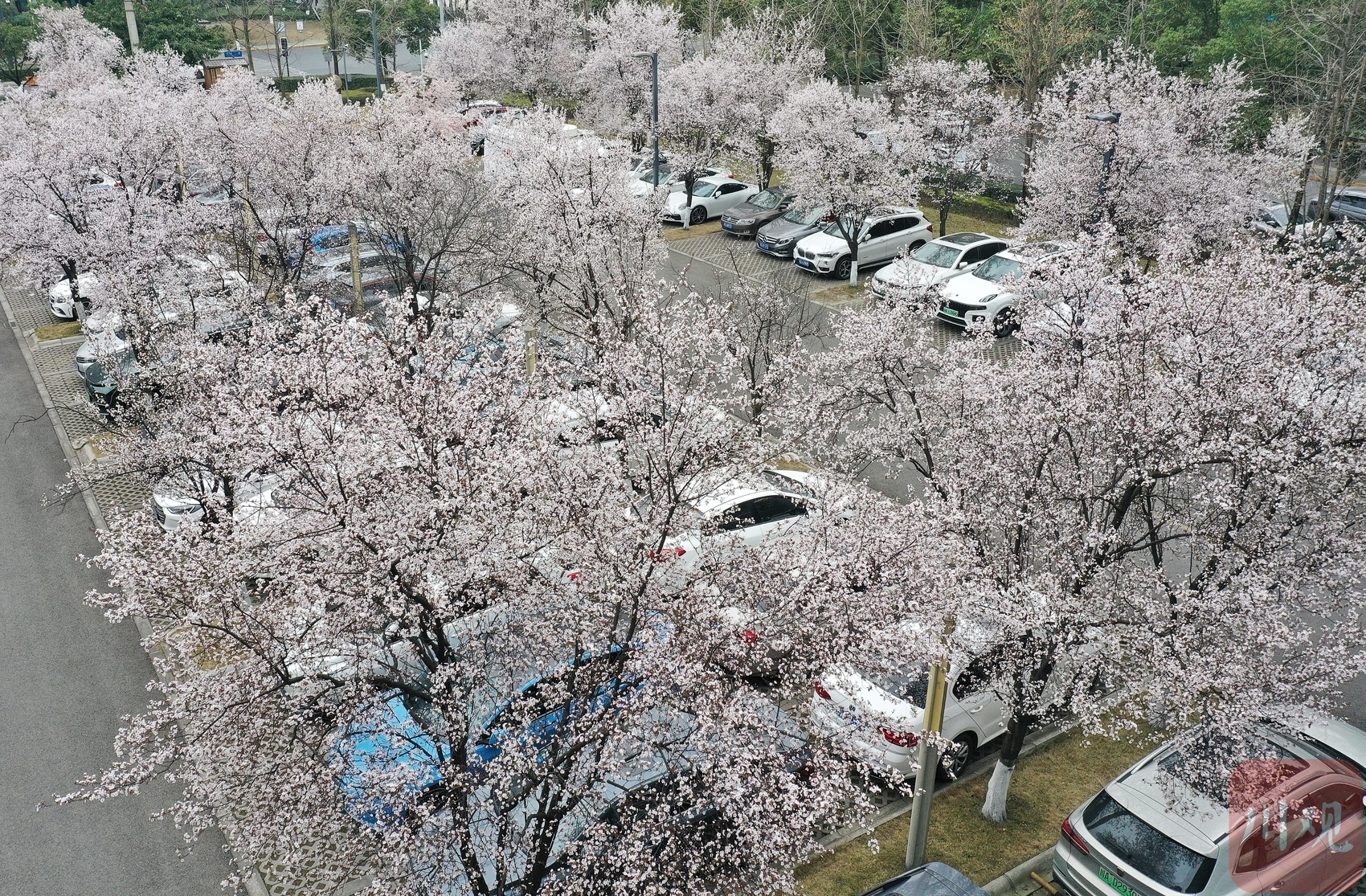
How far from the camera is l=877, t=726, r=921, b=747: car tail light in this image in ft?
37.5

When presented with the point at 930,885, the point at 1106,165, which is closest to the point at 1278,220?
the point at 1106,165

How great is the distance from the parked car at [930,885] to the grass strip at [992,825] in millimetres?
822

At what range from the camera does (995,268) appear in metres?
27.8

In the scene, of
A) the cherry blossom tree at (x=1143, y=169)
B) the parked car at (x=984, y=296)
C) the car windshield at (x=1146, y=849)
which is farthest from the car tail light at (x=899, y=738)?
the parked car at (x=984, y=296)

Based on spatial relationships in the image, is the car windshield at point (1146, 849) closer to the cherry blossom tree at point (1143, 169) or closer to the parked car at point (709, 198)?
the cherry blossom tree at point (1143, 169)

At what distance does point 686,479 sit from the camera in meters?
10.6

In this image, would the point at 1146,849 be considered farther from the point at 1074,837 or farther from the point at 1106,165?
the point at 1106,165

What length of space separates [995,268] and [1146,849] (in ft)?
65.3

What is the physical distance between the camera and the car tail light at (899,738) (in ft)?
37.5

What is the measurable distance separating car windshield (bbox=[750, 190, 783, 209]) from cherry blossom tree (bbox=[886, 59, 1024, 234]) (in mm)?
5297

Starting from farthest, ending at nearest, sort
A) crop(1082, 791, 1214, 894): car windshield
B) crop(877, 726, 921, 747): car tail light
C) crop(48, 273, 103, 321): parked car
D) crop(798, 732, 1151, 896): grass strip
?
1. crop(48, 273, 103, 321): parked car
2. crop(798, 732, 1151, 896): grass strip
3. crop(877, 726, 921, 747): car tail light
4. crop(1082, 791, 1214, 894): car windshield

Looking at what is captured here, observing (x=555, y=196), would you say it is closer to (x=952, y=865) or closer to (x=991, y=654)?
(x=991, y=654)

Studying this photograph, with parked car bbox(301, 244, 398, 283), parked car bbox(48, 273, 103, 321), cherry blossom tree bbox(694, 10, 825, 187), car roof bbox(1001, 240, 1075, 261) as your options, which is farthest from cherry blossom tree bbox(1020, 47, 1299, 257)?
parked car bbox(48, 273, 103, 321)

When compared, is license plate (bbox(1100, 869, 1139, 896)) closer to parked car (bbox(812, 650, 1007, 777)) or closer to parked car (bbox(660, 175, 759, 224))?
parked car (bbox(812, 650, 1007, 777))
